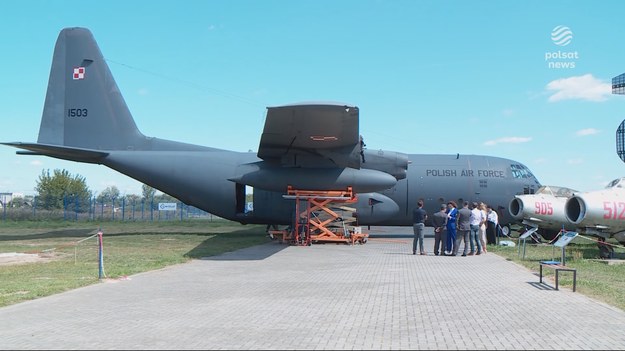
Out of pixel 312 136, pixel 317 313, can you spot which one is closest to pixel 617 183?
pixel 312 136

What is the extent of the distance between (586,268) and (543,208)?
5.52m

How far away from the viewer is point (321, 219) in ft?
64.0

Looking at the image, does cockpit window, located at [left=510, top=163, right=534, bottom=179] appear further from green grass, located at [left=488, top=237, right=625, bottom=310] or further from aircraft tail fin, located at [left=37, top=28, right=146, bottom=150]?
aircraft tail fin, located at [left=37, top=28, right=146, bottom=150]

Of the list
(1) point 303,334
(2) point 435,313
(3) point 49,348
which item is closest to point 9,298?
(3) point 49,348

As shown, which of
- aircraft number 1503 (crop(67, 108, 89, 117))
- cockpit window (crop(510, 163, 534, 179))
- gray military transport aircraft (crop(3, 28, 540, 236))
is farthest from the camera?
cockpit window (crop(510, 163, 534, 179))

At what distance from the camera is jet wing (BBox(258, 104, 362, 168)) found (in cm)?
1344

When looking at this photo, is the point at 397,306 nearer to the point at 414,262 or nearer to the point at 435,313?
the point at 435,313

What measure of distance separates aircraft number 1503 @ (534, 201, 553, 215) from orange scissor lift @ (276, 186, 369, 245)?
20.6 ft

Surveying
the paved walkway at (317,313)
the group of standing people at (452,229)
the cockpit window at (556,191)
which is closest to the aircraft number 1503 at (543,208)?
the cockpit window at (556,191)

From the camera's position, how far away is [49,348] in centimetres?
554

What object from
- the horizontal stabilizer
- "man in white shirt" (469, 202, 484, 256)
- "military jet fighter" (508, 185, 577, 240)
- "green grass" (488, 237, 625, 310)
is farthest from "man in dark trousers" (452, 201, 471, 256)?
the horizontal stabilizer

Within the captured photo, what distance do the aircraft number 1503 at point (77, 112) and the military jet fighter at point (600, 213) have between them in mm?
18002

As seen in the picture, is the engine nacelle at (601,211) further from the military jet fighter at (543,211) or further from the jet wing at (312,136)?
the jet wing at (312,136)

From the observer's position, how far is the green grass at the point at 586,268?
9.15 m
